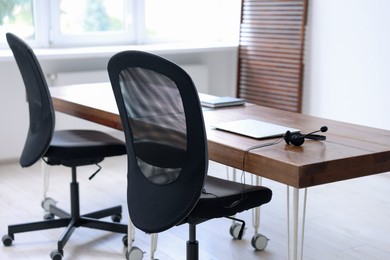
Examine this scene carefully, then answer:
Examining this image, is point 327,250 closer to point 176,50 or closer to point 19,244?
point 19,244

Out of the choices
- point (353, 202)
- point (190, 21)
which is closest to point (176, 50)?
point (190, 21)

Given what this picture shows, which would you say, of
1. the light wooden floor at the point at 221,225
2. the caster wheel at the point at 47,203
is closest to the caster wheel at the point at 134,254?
the light wooden floor at the point at 221,225

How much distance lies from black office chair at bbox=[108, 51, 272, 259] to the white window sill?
2411 millimetres

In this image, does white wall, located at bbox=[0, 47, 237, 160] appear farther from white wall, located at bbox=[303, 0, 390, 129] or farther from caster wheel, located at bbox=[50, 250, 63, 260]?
caster wheel, located at bbox=[50, 250, 63, 260]

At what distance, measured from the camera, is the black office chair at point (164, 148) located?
212 centimetres

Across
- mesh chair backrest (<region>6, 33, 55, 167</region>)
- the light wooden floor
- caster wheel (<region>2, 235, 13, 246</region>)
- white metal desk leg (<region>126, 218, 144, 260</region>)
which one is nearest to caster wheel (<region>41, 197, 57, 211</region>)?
the light wooden floor

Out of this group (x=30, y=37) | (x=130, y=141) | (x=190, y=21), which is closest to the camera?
(x=130, y=141)

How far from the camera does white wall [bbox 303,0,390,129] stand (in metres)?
4.50

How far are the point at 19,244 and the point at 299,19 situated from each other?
2794 mm

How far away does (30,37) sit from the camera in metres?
4.99

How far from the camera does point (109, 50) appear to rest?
16.3ft

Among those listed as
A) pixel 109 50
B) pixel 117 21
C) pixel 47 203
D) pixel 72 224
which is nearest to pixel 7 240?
pixel 72 224

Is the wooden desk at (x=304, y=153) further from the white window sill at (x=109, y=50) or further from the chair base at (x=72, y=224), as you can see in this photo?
the white window sill at (x=109, y=50)

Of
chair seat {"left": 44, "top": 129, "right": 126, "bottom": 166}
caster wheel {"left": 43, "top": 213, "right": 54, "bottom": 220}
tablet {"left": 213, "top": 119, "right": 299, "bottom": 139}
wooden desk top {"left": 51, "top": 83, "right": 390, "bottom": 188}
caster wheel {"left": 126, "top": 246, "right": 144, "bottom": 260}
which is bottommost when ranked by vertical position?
caster wheel {"left": 43, "top": 213, "right": 54, "bottom": 220}
